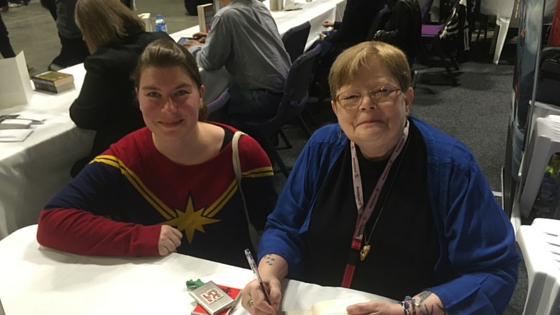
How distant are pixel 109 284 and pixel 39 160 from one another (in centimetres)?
96

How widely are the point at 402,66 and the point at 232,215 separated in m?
0.65

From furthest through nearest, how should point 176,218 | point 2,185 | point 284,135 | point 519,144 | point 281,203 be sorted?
1. point 284,135
2. point 519,144
3. point 2,185
4. point 176,218
5. point 281,203

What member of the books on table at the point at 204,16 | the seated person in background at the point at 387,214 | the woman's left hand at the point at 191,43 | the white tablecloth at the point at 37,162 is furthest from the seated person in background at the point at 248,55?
the seated person in background at the point at 387,214

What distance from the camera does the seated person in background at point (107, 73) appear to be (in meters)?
1.82

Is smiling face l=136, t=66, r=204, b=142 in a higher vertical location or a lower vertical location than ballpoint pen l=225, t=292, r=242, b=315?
higher

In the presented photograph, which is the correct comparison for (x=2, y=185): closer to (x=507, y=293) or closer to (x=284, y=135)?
(x=507, y=293)

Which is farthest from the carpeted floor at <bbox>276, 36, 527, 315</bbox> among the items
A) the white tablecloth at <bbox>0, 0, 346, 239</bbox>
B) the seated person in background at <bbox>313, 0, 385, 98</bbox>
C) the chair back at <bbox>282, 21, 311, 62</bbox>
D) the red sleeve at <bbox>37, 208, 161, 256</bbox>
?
the red sleeve at <bbox>37, 208, 161, 256</bbox>

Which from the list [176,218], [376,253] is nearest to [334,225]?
[376,253]

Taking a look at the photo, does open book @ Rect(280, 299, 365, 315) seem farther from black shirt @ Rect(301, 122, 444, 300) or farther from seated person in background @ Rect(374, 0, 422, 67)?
seated person in background @ Rect(374, 0, 422, 67)

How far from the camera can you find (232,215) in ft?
4.33

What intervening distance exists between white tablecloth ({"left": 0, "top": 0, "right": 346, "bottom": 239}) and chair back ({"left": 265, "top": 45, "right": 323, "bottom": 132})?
40.3 inches

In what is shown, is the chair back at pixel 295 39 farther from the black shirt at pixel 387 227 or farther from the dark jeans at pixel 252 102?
the black shirt at pixel 387 227

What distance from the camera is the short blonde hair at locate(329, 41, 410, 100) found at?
3.13 ft

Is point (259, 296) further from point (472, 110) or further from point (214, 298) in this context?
point (472, 110)
